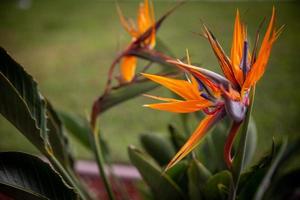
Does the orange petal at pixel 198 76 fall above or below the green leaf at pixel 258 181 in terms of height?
above

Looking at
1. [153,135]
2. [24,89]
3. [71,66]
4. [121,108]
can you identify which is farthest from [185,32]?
[24,89]

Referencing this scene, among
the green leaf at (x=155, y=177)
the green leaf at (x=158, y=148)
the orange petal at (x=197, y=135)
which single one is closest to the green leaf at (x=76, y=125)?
the green leaf at (x=158, y=148)

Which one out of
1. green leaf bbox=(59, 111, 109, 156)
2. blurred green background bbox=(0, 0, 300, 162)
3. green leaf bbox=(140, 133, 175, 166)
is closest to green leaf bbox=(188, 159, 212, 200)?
green leaf bbox=(140, 133, 175, 166)

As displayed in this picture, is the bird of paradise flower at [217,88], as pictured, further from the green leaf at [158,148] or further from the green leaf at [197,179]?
the green leaf at [158,148]

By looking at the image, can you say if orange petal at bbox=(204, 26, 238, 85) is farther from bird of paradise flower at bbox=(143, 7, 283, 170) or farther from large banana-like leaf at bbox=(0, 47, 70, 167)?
large banana-like leaf at bbox=(0, 47, 70, 167)

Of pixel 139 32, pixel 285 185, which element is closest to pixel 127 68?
pixel 139 32

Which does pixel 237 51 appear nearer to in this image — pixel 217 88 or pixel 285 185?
pixel 217 88

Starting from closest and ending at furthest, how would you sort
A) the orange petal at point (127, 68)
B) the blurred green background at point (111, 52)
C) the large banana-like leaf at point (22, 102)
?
1. the large banana-like leaf at point (22, 102)
2. the orange petal at point (127, 68)
3. the blurred green background at point (111, 52)
